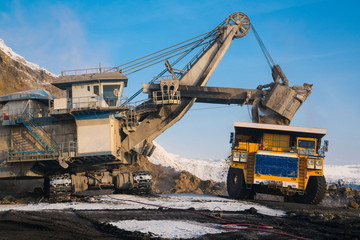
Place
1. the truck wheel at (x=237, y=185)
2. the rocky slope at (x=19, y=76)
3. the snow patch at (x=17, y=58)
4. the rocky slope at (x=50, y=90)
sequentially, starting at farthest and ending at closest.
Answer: the snow patch at (x=17, y=58) → the rocky slope at (x=19, y=76) → the rocky slope at (x=50, y=90) → the truck wheel at (x=237, y=185)

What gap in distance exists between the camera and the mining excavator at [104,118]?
24.5 metres

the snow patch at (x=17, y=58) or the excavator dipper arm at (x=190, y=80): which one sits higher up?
the snow patch at (x=17, y=58)

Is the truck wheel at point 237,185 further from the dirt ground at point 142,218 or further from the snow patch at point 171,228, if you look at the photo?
the snow patch at point 171,228

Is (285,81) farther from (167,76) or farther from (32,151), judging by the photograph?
(32,151)

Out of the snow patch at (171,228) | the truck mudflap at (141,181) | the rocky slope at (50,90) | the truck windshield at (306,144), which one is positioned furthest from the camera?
the rocky slope at (50,90)

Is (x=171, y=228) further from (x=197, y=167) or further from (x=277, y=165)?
(x=197, y=167)

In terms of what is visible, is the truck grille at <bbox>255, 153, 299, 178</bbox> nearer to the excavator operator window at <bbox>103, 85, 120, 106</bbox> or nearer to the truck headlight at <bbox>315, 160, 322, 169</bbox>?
the truck headlight at <bbox>315, 160, 322, 169</bbox>

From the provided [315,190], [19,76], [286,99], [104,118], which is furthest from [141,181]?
[19,76]

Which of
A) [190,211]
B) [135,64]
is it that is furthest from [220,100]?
[190,211]

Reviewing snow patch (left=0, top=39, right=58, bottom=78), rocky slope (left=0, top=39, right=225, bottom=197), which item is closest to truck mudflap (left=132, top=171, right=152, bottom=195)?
Result: rocky slope (left=0, top=39, right=225, bottom=197)

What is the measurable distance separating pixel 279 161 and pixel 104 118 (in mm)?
10158

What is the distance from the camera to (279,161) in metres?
20.5

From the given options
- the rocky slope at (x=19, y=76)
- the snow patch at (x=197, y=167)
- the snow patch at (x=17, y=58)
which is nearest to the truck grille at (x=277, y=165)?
the rocky slope at (x=19, y=76)

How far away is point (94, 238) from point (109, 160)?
49.2 ft
